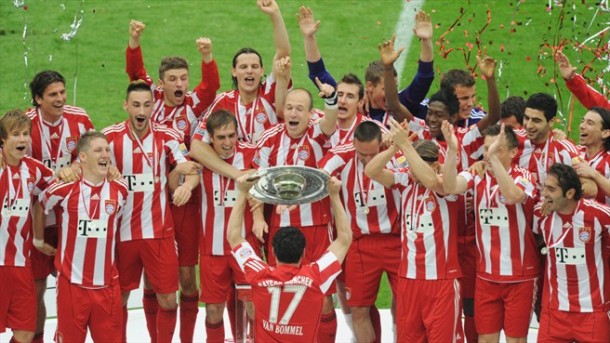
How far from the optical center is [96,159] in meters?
8.59

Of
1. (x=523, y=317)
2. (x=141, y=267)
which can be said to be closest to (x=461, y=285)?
(x=523, y=317)

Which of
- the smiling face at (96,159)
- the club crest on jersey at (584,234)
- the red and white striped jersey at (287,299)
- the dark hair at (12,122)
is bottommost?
the red and white striped jersey at (287,299)

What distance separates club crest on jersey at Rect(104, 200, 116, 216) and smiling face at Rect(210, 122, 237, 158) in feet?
2.60

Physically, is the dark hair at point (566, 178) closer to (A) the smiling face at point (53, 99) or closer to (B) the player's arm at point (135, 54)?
(B) the player's arm at point (135, 54)

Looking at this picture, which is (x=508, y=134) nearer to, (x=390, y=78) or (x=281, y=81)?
(x=390, y=78)

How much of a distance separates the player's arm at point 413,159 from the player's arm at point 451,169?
81 millimetres

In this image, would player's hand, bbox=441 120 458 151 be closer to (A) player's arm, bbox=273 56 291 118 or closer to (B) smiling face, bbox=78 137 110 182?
(A) player's arm, bbox=273 56 291 118

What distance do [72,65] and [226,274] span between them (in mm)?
5719

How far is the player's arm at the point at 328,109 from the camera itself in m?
8.57

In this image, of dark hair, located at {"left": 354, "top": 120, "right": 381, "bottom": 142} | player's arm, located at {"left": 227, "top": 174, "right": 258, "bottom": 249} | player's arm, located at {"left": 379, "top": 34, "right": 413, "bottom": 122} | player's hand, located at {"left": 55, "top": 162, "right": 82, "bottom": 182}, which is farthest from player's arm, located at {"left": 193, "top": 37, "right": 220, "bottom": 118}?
player's arm, located at {"left": 227, "top": 174, "right": 258, "bottom": 249}

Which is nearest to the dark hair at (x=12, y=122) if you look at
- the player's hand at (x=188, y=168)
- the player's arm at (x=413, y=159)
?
the player's hand at (x=188, y=168)

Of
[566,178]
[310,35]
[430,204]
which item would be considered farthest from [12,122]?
[566,178]

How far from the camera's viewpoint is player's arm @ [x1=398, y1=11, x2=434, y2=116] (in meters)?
9.23

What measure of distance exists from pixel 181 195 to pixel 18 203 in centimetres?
109
